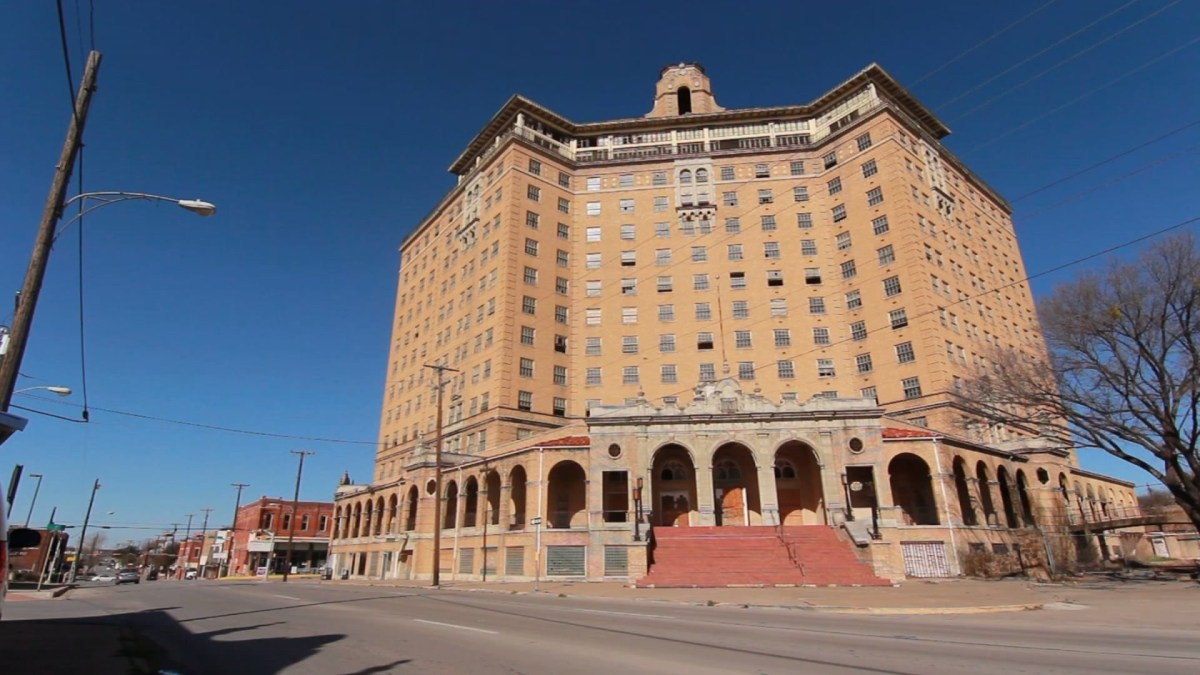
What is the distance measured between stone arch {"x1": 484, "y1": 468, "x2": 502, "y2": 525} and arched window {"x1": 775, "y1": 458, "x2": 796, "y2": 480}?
1728cm

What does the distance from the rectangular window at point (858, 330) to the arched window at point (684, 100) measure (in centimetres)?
3153

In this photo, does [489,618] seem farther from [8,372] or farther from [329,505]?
[329,505]

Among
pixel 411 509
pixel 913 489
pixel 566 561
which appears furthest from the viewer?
pixel 411 509

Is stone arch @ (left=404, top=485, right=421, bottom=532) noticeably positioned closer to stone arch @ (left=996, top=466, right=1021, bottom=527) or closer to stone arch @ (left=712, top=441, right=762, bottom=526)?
stone arch @ (left=712, top=441, right=762, bottom=526)

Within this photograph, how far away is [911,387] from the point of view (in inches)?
1722

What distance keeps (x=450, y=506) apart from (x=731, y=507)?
20.6 m

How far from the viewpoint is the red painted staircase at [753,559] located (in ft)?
85.5

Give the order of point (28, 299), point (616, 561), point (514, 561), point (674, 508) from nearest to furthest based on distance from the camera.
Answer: point (28, 299)
point (616, 561)
point (514, 561)
point (674, 508)

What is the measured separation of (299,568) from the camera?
8069cm

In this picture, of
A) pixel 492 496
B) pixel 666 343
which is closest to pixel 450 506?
pixel 492 496

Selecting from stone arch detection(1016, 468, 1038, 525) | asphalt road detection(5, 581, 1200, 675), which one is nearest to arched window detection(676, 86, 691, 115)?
stone arch detection(1016, 468, 1038, 525)

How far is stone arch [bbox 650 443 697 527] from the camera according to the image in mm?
37656

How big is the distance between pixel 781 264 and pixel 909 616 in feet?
130

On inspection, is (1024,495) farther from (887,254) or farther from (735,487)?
(735,487)
